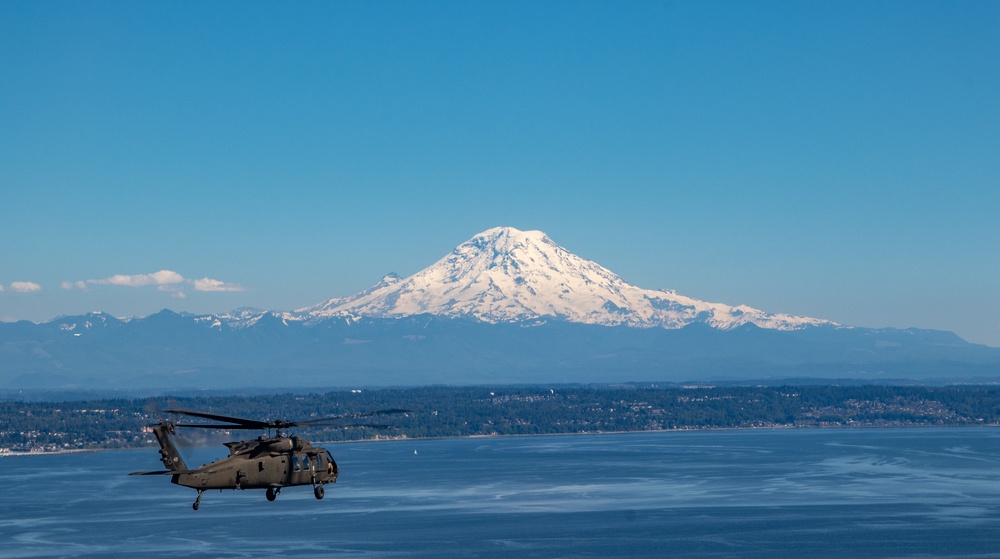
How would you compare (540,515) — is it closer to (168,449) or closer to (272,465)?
(272,465)

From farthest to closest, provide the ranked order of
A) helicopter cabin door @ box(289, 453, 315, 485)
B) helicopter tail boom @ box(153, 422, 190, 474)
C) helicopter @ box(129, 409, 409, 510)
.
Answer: helicopter cabin door @ box(289, 453, 315, 485) < helicopter @ box(129, 409, 409, 510) < helicopter tail boom @ box(153, 422, 190, 474)

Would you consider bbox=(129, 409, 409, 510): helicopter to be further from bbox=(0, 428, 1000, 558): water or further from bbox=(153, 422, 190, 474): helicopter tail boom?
bbox=(0, 428, 1000, 558): water

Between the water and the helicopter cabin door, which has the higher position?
the helicopter cabin door

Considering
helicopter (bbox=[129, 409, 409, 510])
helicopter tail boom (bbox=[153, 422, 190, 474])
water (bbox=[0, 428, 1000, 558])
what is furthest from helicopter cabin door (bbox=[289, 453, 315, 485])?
water (bbox=[0, 428, 1000, 558])

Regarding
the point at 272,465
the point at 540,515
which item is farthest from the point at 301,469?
the point at 540,515

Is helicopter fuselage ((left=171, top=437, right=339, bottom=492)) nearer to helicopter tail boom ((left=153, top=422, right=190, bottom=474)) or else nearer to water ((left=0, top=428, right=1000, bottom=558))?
helicopter tail boom ((left=153, top=422, right=190, bottom=474))

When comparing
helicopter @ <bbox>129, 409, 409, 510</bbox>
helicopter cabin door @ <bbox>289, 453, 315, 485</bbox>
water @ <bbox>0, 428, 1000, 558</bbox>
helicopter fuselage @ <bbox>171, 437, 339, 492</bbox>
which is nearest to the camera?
helicopter @ <bbox>129, 409, 409, 510</bbox>

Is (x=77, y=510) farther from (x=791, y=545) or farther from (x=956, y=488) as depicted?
(x=956, y=488)

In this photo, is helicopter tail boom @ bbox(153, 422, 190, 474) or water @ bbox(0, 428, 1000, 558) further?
water @ bbox(0, 428, 1000, 558)

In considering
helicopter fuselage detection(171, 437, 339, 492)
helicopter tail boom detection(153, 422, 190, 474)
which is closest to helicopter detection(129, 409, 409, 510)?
helicopter fuselage detection(171, 437, 339, 492)
